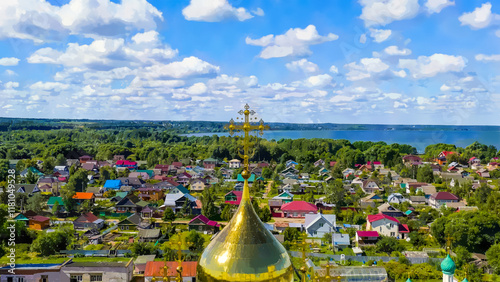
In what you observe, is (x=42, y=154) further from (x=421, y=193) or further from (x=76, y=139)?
(x=421, y=193)

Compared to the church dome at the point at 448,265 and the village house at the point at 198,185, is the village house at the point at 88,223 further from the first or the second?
the church dome at the point at 448,265

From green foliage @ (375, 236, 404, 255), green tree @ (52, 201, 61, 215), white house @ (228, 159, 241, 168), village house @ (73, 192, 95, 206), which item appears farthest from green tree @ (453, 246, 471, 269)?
white house @ (228, 159, 241, 168)

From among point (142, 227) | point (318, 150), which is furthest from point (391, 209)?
point (318, 150)

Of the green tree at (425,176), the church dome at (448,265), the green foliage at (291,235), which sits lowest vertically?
the green foliage at (291,235)

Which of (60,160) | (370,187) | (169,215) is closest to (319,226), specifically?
(169,215)

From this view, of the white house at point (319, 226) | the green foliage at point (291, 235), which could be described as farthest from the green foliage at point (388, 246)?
the green foliage at point (291, 235)
